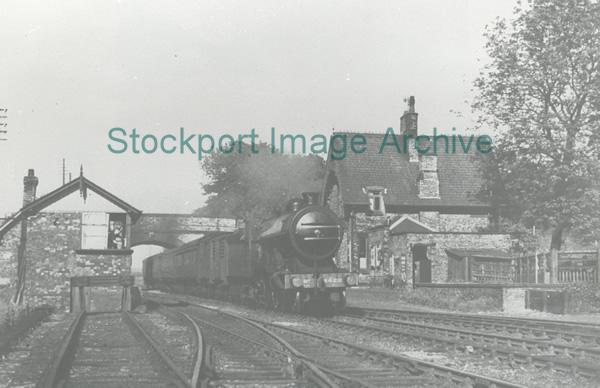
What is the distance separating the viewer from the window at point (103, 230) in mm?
24203

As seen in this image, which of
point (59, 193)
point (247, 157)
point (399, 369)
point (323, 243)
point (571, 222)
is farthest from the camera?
→ point (247, 157)

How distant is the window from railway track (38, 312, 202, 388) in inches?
340

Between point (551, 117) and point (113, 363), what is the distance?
23.0 meters

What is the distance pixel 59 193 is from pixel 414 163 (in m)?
24.3

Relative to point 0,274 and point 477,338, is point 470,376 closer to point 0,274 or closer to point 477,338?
point 477,338

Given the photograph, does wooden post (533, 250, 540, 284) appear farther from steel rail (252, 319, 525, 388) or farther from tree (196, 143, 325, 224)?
tree (196, 143, 325, 224)

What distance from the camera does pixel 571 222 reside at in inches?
1099

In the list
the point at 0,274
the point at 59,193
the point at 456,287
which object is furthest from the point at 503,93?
the point at 0,274

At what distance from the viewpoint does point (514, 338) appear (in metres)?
12.3

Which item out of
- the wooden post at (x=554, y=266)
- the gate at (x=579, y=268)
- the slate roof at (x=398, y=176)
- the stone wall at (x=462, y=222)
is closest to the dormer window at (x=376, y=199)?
the slate roof at (x=398, y=176)

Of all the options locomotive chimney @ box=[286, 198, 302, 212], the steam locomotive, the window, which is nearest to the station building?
the steam locomotive

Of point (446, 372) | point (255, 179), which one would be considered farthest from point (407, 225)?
point (446, 372)

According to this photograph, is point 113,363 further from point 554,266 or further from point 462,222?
point 462,222

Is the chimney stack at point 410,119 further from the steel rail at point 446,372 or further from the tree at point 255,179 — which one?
the steel rail at point 446,372
